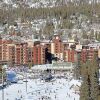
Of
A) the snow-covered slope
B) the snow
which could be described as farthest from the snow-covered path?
the snow-covered slope

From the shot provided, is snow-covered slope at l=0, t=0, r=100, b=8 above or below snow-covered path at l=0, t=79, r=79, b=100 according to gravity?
above

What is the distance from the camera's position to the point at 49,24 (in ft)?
346

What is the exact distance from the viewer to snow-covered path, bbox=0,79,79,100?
45.8 meters

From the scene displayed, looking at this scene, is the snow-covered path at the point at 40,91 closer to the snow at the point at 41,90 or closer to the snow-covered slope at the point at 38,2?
the snow at the point at 41,90

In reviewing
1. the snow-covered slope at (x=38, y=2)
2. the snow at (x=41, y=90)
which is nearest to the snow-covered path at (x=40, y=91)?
the snow at (x=41, y=90)

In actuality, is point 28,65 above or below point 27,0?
below

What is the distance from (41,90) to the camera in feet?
162

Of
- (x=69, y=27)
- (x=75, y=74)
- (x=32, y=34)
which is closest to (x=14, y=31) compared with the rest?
(x=32, y=34)

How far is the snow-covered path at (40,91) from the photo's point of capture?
45784mm

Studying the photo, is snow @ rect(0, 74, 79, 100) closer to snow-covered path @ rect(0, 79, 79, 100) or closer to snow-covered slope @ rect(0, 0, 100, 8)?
snow-covered path @ rect(0, 79, 79, 100)

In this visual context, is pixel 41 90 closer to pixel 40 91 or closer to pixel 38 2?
pixel 40 91

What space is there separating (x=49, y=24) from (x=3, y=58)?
36.1m

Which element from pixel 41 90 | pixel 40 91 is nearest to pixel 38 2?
pixel 41 90

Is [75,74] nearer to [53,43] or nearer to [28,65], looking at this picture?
[28,65]
